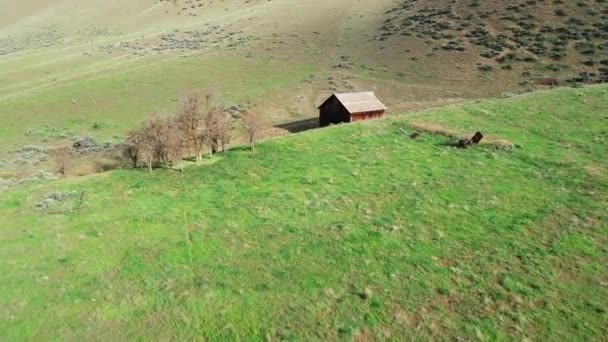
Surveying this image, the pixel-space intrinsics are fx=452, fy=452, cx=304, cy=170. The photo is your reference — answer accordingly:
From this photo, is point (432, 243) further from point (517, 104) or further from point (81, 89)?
point (81, 89)

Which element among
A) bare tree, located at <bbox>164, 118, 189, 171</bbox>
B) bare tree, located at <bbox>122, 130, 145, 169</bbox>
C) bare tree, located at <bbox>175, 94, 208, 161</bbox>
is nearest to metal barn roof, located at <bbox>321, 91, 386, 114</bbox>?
bare tree, located at <bbox>175, 94, 208, 161</bbox>

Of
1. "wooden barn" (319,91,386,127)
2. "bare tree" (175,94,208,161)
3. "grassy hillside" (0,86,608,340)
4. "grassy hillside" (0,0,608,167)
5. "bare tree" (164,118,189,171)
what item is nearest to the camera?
"grassy hillside" (0,86,608,340)

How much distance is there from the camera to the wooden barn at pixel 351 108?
1842 inches

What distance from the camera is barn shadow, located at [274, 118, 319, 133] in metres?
49.8

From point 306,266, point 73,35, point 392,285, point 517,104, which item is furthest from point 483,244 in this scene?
point 73,35

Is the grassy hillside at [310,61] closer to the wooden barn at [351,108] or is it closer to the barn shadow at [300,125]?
the barn shadow at [300,125]

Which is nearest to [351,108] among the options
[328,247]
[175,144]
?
[175,144]

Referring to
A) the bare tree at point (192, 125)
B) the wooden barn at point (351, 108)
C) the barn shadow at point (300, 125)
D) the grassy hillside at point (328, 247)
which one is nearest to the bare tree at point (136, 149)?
the grassy hillside at point (328, 247)

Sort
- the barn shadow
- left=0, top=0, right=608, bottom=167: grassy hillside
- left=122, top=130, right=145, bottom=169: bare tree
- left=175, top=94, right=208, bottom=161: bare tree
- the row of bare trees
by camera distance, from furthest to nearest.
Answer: left=0, top=0, right=608, bottom=167: grassy hillside, the barn shadow, left=175, top=94, right=208, bottom=161: bare tree, left=122, top=130, right=145, bottom=169: bare tree, the row of bare trees

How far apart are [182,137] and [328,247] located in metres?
17.6

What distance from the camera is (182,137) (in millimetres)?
34281

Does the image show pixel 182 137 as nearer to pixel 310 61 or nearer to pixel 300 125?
pixel 300 125

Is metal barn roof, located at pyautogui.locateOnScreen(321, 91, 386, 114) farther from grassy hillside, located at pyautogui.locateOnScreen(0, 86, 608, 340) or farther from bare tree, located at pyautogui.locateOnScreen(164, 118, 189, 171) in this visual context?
bare tree, located at pyautogui.locateOnScreen(164, 118, 189, 171)

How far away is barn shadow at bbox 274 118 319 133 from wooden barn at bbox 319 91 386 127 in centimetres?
197
